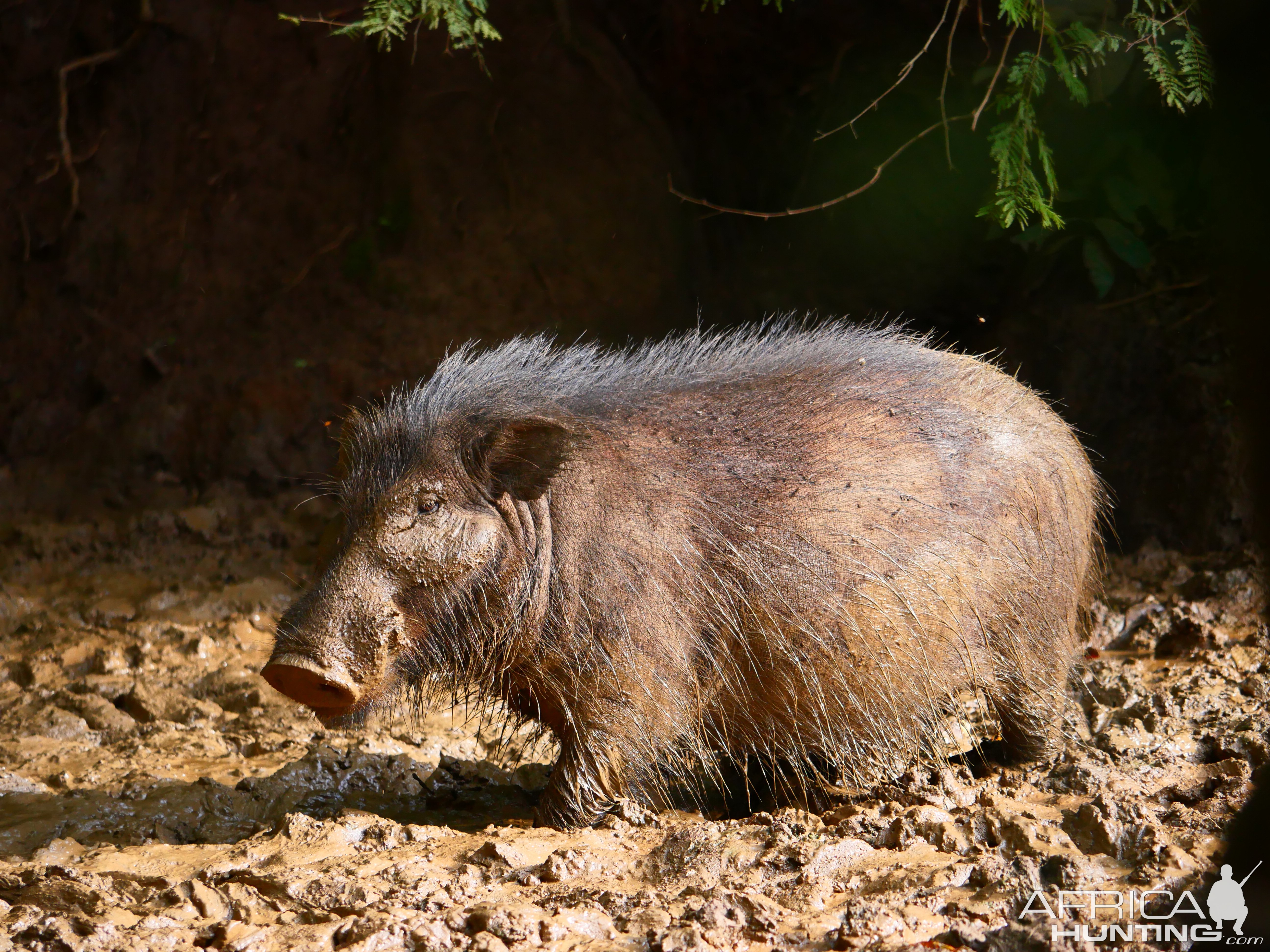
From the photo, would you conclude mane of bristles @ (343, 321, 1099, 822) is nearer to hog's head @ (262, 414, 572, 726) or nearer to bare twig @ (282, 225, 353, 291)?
hog's head @ (262, 414, 572, 726)

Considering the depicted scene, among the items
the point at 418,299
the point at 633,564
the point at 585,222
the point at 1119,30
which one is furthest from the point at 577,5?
the point at 633,564

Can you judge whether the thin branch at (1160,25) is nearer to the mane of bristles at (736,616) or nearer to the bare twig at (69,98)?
the mane of bristles at (736,616)

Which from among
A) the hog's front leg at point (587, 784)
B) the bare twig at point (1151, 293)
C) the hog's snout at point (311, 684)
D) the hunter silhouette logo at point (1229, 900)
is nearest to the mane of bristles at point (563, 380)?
the hog's snout at point (311, 684)

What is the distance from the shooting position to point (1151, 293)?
606 cm

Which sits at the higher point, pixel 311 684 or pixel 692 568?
pixel 692 568

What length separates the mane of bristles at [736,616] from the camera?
3.35 metres

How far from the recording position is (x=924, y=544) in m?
3.48

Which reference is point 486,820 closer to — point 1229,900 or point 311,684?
point 311,684

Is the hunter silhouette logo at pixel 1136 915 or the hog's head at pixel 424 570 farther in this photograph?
the hog's head at pixel 424 570

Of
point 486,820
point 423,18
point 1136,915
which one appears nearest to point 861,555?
point 1136,915

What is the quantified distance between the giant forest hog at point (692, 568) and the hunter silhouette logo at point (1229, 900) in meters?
1.41

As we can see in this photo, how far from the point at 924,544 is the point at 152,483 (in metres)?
5.08

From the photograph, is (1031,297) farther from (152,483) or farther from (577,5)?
(152,483)

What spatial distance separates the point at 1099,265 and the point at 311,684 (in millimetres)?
4601
